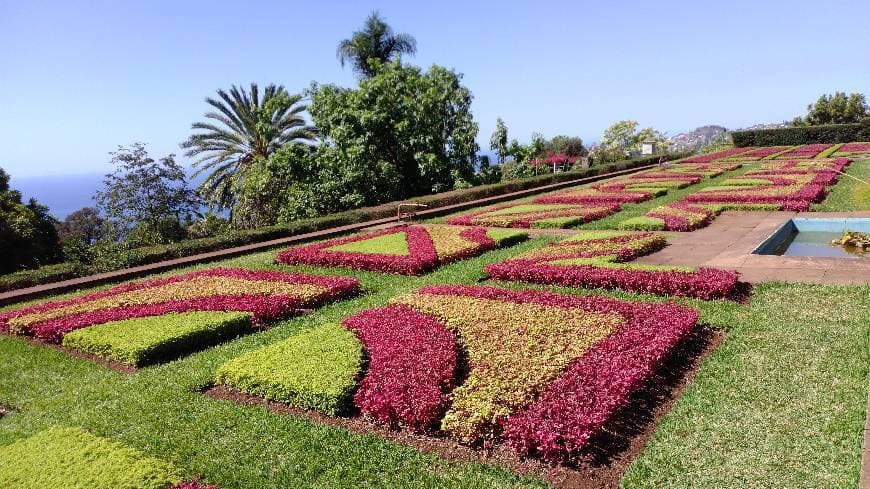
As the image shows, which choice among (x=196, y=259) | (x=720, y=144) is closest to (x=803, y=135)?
(x=720, y=144)

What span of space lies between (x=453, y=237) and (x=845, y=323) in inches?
289

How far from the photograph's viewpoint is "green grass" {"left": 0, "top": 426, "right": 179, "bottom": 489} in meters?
3.77

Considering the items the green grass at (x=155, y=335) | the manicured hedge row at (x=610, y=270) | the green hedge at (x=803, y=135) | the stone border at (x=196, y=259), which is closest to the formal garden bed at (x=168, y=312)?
the green grass at (x=155, y=335)

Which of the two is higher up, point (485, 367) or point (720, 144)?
point (720, 144)

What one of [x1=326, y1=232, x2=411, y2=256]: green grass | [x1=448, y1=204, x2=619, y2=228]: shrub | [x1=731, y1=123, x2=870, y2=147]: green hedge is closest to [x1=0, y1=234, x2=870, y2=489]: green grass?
[x1=326, y1=232, x2=411, y2=256]: green grass

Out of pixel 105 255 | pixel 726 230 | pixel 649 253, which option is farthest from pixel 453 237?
pixel 105 255

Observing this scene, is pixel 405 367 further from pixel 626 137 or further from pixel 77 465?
pixel 626 137

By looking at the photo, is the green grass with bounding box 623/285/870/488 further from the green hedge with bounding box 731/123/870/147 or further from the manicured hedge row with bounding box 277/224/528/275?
the green hedge with bounding box 731/123/870/147

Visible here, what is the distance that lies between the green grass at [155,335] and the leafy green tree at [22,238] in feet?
22.9

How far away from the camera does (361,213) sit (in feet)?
53.2

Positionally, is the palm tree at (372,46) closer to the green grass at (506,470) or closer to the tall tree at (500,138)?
the tall tree at (500,138)

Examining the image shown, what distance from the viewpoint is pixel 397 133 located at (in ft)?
70.4

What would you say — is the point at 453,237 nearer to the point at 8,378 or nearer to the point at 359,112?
the point at 8,378

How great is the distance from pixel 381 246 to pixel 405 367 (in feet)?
20.9
